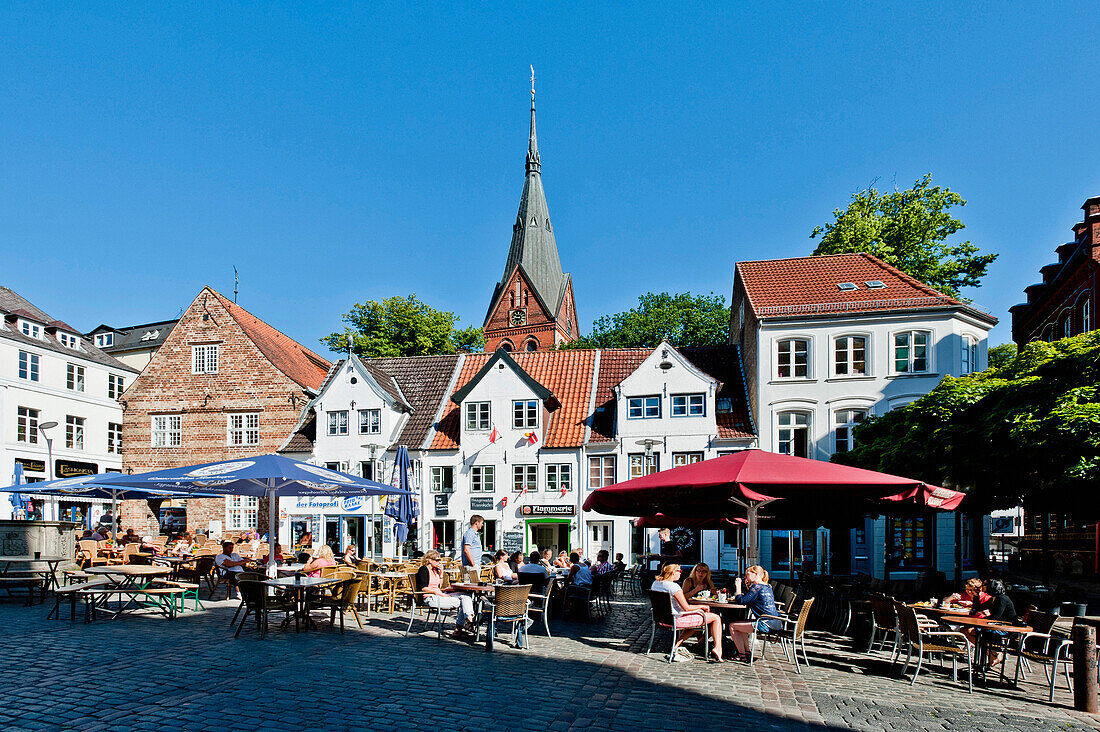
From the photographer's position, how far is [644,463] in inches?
1275

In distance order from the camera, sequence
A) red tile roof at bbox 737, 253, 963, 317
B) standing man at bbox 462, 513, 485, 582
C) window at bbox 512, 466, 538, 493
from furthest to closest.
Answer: window at bbox 512, 466, 538, 493, red tile roof at bbox 737, 253, 963, 317, standing man at bbox 462, 513, 485, 582

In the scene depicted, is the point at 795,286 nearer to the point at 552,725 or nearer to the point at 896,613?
the point at 896,613

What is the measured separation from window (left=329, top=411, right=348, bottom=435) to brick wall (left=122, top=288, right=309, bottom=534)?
100.0 inches

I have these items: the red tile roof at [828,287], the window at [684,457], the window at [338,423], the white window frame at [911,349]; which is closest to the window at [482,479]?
the window at [338,423]

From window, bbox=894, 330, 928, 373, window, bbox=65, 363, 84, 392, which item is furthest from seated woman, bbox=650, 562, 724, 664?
window, bbox=65, 363, 84, 392

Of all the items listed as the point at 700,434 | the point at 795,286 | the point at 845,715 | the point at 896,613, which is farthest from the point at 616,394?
the point at 845,715

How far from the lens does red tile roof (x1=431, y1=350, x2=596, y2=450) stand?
34.0 m

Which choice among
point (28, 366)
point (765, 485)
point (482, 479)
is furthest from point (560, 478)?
point (28, 366)

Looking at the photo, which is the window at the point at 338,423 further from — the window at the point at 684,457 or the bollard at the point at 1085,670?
the bollard at the point at 1085,670

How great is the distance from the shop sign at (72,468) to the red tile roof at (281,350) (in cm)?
1003

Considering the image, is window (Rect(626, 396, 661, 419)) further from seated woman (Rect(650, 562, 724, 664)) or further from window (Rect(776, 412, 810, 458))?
seated woman (Rect(650, 562, 724, 664))

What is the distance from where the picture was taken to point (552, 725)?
7.80m

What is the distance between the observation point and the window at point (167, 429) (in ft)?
131

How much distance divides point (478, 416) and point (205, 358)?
49.1ft
